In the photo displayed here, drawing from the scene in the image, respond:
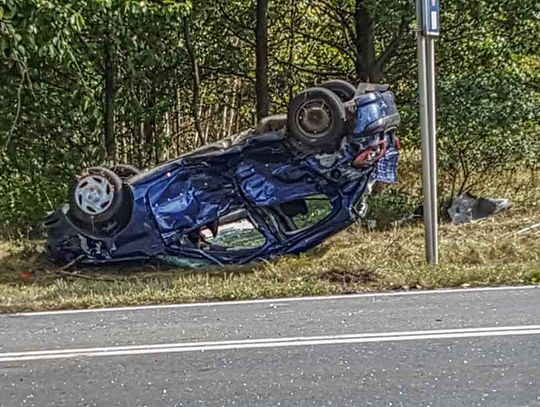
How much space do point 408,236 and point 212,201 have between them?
8.71 feet

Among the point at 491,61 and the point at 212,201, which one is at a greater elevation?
the point at 491,61

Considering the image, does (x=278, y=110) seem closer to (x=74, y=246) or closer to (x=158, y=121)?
(x=158, y=121)

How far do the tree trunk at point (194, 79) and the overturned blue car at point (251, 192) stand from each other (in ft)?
15.9

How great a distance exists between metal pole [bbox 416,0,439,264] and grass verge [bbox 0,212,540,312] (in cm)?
31

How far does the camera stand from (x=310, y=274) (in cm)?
848

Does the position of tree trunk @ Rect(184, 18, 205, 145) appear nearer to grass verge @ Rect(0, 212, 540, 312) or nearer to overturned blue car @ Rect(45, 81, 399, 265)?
overturned blue car @ Rect(45, 81, 399, 265)

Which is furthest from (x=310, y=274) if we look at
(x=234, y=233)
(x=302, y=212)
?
(x=234, y=233)

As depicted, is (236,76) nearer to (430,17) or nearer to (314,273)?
(430,17)

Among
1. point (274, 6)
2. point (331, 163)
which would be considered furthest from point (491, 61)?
point (331, 163)

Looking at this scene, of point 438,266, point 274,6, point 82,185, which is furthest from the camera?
point 274,6

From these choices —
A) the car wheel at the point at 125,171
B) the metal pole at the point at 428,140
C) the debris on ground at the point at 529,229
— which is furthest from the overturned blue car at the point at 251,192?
the debris on ground at the point at 529,229

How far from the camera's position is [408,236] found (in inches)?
408

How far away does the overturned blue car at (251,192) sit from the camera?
890 cm

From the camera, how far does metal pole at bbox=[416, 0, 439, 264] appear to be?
8.66m
